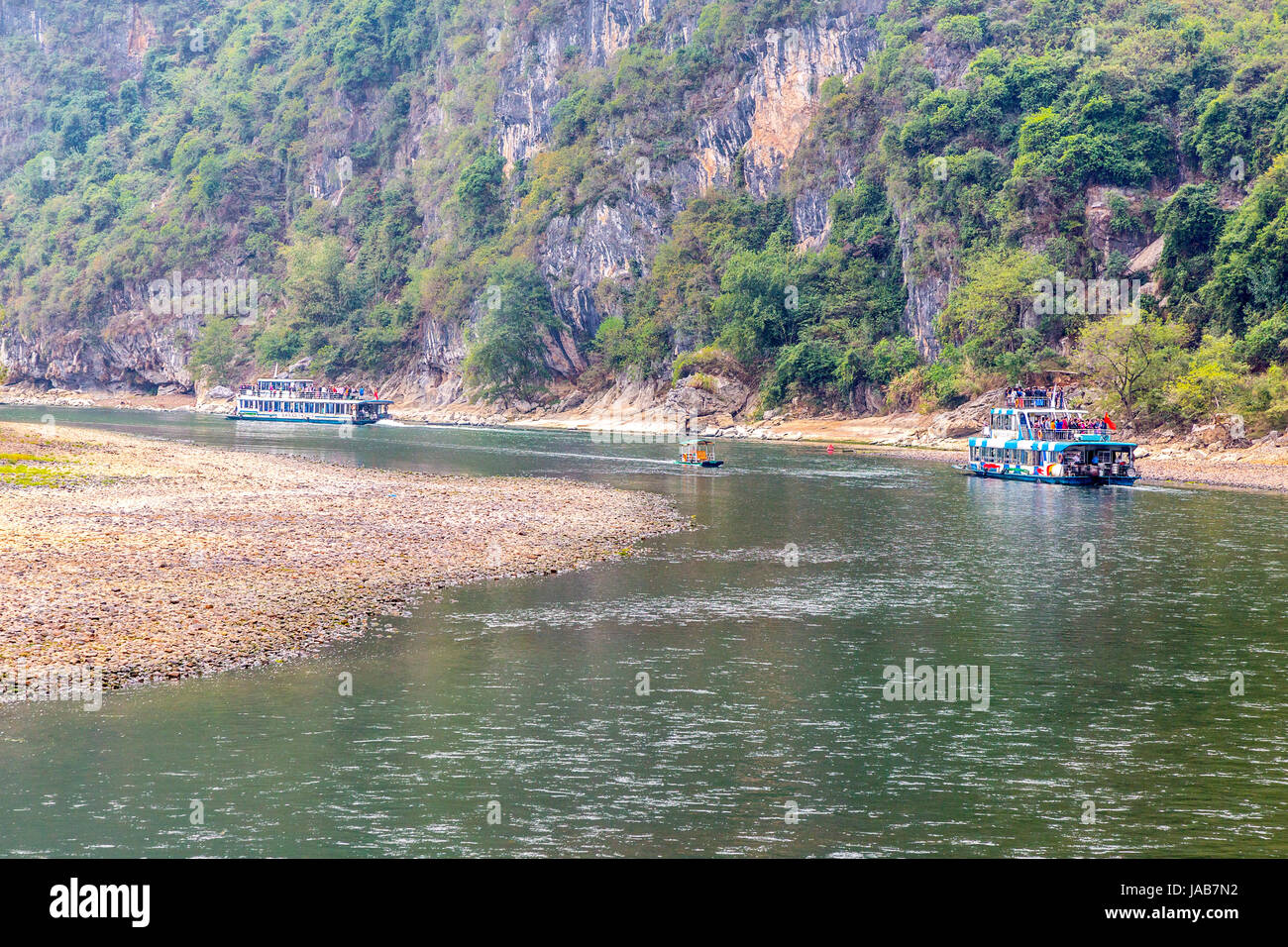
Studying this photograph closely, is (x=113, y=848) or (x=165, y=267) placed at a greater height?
(x=165, y=267)

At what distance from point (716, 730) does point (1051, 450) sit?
59.3 metres

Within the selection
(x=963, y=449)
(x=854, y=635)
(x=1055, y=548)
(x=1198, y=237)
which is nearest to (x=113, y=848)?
(x=854, y=635)

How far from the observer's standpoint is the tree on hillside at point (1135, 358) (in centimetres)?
8912

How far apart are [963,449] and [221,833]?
89.4 meters

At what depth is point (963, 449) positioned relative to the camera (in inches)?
3937

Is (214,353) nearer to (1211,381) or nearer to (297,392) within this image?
(297,392)

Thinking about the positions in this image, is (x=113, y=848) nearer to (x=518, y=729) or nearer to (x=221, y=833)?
(x=221, y=833)

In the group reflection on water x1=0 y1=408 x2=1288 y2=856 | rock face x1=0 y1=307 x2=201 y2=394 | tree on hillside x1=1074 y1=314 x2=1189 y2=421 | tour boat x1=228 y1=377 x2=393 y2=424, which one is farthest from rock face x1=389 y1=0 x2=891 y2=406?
reflection on water x1=0 y1=408 x2=1288 y2=856

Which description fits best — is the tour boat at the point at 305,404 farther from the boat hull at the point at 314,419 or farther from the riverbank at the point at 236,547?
the riverbank at the point at 236,547

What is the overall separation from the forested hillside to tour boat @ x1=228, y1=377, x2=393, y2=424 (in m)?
14.9

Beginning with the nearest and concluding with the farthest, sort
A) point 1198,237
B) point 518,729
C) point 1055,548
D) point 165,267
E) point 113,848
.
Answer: point 113,848
point 518,729
point 1055,548
point 1198,237
point 165,267

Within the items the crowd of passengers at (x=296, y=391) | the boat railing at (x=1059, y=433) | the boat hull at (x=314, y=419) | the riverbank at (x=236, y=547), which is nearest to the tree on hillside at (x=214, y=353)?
the crowd of passengers at (x=296, y=391)

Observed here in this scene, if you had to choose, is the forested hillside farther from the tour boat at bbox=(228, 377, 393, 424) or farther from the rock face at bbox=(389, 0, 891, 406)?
the tour boat at bbox=(228, 377, 393, 424)
